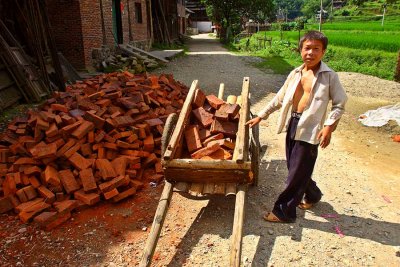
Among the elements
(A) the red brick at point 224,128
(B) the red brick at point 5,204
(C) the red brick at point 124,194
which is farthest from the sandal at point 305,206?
(B) the red brick at point 5,204

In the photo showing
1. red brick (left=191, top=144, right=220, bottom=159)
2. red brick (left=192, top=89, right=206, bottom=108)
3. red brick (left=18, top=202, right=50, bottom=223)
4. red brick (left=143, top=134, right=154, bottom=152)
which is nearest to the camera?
red brick (left=191, top=144, right=220, bottom=159)

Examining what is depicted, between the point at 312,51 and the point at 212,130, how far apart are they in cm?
138

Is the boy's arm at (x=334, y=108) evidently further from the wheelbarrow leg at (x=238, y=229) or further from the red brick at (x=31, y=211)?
the red brick at (x=31, y=211)

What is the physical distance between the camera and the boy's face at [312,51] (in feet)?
9.35

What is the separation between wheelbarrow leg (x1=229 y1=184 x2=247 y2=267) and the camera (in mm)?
2403

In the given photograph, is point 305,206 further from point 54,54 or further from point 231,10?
point 231,10

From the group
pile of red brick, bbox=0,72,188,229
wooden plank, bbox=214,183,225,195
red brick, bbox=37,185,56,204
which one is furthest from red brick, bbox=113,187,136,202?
wooden plank, bbox=214,183,225,195

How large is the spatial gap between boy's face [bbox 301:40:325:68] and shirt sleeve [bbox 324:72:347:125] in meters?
0.22

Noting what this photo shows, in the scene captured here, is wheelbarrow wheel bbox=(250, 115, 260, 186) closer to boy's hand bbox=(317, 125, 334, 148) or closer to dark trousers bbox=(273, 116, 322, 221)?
dark trousers bbox=(273, 116, 322, 221)

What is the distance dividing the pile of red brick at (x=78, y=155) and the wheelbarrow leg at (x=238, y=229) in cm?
159

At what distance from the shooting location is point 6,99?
6465 millimetres

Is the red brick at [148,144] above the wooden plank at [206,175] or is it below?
below

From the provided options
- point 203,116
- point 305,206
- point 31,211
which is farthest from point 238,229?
point 31,211

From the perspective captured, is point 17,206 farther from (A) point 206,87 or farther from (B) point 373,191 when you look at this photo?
(A) point 206,87
